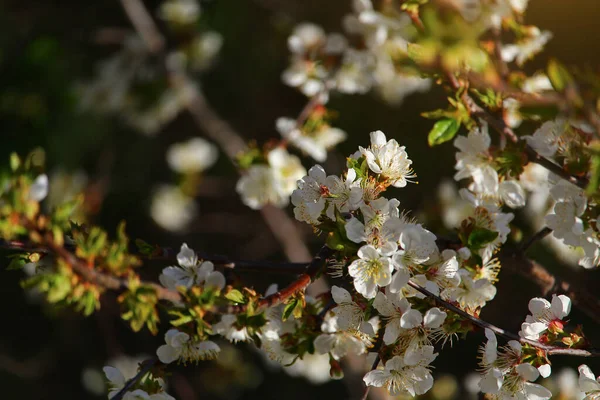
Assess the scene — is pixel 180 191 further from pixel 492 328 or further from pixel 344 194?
pixel 492 328

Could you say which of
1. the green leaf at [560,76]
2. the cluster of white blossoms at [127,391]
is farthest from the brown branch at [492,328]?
the cluster of white blossoms at [127,391]

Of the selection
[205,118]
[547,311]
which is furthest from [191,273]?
[205,118]

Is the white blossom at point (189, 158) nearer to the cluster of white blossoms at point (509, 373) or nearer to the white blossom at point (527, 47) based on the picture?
the white blossom at point (527, 47)

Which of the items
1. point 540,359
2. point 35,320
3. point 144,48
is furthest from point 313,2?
point 540,359

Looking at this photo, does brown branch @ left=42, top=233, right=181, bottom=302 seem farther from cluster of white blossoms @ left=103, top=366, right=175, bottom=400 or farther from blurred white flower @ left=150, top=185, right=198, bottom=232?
blurred white flower @ left=150, top=185, right=198, bottom=232

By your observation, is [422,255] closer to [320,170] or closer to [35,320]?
[320,170]

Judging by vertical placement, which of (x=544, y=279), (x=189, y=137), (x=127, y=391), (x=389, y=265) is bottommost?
(x=189, y=137)
